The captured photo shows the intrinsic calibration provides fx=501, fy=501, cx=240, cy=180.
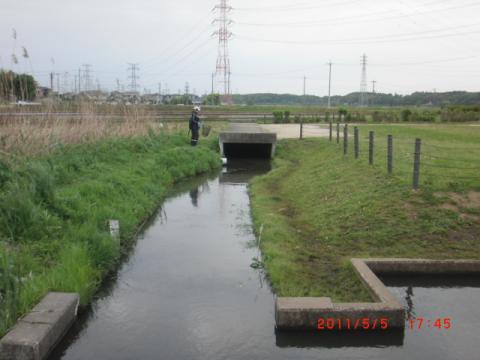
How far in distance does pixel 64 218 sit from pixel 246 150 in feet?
54.2

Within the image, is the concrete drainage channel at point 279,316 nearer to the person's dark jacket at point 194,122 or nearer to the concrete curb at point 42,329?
the concrete curb at point 42,329

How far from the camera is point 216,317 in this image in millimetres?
5969

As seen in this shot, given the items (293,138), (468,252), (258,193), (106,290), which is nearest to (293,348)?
(106,290)

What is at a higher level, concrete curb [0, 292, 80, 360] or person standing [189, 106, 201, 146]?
person standing [189, 106, 201, 146]

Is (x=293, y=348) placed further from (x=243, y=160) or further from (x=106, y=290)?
(x=243, y=160)

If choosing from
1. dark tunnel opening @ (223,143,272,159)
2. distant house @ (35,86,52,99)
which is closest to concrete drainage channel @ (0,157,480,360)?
distant house @ (35,86,52,99)

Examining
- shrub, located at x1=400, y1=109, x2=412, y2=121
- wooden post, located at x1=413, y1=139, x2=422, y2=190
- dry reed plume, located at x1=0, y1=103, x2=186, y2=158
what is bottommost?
wooden post, located at x1=413, y1=139, x2=422, y2=190

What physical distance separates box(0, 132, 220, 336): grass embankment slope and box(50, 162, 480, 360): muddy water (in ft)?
1.62

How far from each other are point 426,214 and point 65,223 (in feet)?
19.4
